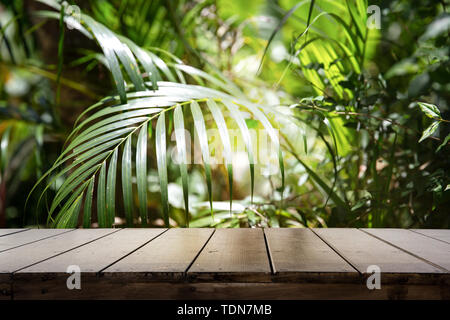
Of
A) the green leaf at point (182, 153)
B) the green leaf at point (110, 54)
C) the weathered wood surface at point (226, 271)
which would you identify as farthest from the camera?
the green leaf at point (110, 54)

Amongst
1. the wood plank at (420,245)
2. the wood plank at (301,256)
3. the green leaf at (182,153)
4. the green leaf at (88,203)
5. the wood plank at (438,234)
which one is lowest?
the wood plank at (438,234)

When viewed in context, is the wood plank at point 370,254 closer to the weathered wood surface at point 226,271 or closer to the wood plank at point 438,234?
the weathered wood surface at point 226,271

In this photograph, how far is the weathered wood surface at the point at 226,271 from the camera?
1.53ft

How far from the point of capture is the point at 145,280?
470 millimetres

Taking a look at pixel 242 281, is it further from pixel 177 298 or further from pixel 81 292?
pixel 81 292

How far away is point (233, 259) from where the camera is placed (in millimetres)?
532

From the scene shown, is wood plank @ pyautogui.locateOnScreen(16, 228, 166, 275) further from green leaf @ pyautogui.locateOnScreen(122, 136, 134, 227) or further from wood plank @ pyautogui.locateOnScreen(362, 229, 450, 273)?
wood plank @ pyautogui.locateOnScreen(362, 229, 450, 273)

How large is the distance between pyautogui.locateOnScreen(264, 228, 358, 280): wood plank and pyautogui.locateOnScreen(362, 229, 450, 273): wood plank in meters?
0.14

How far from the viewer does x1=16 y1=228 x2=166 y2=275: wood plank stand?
0.49 m

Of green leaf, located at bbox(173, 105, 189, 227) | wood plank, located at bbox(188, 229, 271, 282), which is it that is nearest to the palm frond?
green leaf, located at bbox(173, 105, 189, 227)

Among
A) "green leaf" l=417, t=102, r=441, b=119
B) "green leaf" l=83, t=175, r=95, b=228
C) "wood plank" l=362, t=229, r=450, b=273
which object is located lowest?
"wood plank" l=362, t=229, r=450, b=273

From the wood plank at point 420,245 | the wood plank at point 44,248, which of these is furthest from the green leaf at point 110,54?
the wood plank at point 420,245

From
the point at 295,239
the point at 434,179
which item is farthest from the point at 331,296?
the point at 434,179
